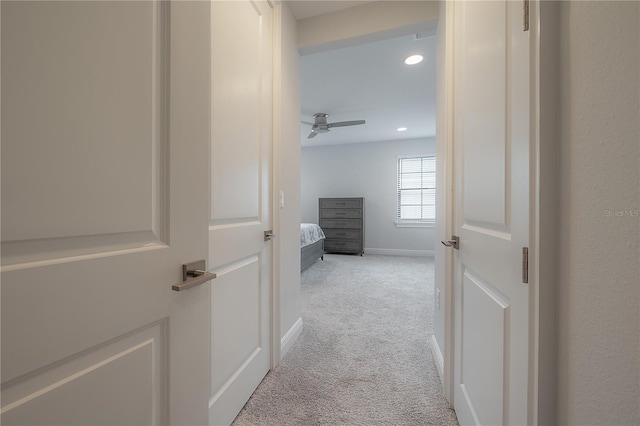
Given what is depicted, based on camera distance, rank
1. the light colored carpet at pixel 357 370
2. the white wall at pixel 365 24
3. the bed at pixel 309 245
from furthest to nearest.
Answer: the bed at pixel 309 245 < the white wall at pixel 365 24 < the light colored carpet at pixel 357 370

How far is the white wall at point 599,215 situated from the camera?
0.42 m

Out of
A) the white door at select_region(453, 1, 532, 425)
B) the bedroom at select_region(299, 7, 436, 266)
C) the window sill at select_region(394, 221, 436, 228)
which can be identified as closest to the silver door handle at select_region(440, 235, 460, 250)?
the white door at select_region(453, 1, 532, 425)

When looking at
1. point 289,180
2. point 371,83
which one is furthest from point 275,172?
point 371,83

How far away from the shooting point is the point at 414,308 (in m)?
2.73

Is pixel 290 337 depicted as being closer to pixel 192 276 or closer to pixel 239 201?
pixel 239 201

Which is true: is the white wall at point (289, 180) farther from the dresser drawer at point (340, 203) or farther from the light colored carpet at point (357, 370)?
the dresser drawer at point (340, 203)

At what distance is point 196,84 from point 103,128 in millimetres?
297

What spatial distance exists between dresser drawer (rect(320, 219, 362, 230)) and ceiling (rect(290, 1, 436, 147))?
194 centimetres

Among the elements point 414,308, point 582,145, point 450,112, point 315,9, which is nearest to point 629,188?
Answer: point 582,145

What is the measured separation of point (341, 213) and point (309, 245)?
5.77 ft

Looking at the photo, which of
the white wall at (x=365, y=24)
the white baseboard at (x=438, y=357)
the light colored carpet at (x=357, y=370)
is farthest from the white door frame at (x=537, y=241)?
the white wall at (x=365, y=24)

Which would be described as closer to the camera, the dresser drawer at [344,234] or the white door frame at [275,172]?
the white door frame at [275,172]

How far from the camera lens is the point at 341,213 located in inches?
235

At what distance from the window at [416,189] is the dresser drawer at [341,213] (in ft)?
3.12
